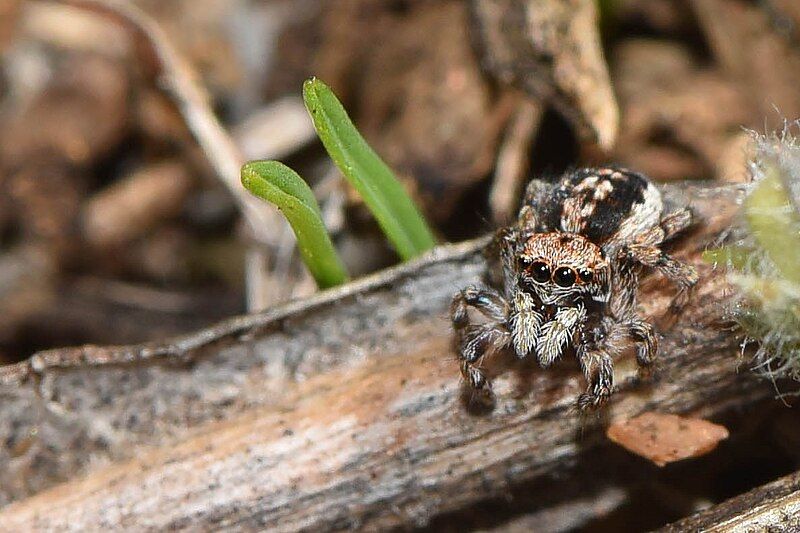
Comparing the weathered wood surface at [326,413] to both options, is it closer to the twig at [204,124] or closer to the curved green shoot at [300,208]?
the curved green shoot at [300,208]

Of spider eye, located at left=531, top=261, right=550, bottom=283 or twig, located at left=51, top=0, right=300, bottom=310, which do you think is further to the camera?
twig, located at left=51, top=0, right=300, bottom=310

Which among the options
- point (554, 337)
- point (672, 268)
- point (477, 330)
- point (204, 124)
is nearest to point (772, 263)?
point (672, 268)

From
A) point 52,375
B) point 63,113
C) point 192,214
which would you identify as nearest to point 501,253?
point 52,375

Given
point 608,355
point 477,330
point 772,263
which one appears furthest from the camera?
point 477,330

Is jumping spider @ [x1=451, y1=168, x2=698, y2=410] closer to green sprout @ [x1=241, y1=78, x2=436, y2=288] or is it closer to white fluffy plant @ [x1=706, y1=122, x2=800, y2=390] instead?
white fluffy plant @ [x1=706, y1=122, x2=800, y2=390]

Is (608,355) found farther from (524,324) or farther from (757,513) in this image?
(757,513)

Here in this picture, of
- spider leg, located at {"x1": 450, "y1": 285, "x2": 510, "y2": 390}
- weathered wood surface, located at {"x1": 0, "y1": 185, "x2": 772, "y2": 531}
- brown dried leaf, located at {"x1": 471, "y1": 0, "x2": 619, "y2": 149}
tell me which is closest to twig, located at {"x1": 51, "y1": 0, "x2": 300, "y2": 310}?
weathered wood surface, located at {"x1": 0, "y1": 185, "x2": 772, "y2": 531}
